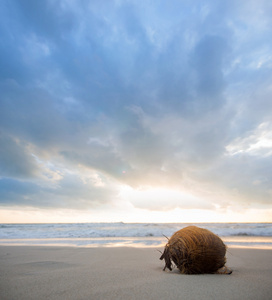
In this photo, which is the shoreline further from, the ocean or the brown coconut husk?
the brown coconut husk

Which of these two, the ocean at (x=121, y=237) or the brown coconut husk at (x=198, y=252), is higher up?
the ocean at (x=121, y=237)

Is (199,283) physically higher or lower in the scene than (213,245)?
lower

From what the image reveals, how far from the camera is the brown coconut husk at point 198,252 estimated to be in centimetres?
343

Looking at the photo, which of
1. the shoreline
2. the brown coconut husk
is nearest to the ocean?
the shoreline

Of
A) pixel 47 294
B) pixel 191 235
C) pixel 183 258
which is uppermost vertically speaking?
pixel 191 235

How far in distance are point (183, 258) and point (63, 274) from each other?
204 cm

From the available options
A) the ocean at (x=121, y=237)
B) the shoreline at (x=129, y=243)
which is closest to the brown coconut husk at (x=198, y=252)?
the ocean at (x=121, y=237)

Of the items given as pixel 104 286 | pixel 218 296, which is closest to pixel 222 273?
pixel 218 296

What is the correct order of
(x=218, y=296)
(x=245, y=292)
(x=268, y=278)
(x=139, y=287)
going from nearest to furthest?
1. (x=218, y=296)
2. (x=245, y=292)
3. (x=139, y=287)
4. (x=268, y=278)

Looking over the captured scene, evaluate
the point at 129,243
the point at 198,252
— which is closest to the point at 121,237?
the point at 129,243

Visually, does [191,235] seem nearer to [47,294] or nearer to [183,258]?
[183,258]

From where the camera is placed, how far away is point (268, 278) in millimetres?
3408

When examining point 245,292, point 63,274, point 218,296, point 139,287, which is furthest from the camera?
point 63,274

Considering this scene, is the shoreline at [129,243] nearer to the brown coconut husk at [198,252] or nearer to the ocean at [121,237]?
the ocean at [121,237]
